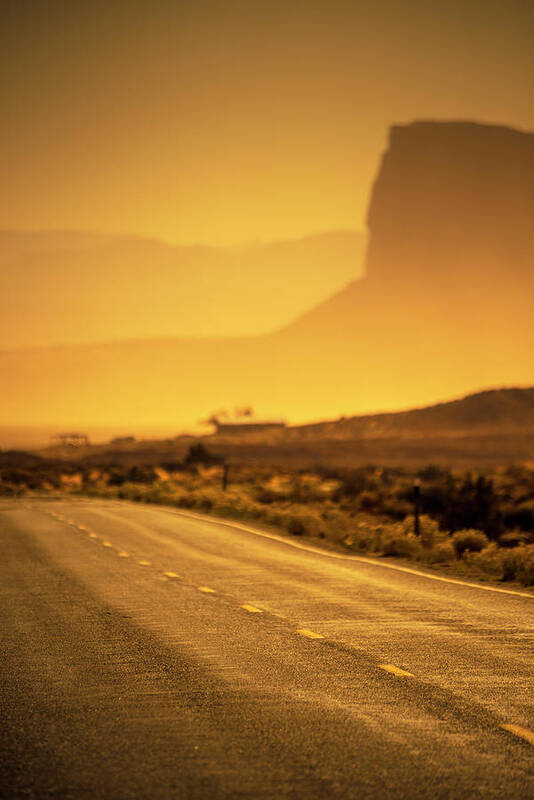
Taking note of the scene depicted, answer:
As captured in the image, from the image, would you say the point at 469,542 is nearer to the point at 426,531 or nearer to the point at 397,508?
the point at 426,531

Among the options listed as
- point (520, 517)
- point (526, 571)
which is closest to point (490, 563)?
point (526, 571)

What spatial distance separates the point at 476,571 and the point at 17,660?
976 centimetres

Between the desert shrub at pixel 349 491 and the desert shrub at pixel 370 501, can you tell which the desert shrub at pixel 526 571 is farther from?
the desert shrub at pixel 349 491

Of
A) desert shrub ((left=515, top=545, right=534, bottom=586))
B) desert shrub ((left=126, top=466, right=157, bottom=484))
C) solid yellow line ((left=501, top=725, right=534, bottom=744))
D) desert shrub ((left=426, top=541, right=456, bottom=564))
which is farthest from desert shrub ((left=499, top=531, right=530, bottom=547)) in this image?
desert shrub ((left=126, top=466, right=157, bottom=484))

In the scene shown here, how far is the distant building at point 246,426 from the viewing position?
13388 cm

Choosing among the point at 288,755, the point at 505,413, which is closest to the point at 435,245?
the point at 505,413

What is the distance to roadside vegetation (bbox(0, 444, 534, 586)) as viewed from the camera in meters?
18.6

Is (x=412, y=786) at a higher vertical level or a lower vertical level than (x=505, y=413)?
lower

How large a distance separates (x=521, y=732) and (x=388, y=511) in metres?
26.2

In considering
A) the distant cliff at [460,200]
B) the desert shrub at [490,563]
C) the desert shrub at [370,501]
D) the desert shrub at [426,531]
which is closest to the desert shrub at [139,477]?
the desert shrub at [370,501]

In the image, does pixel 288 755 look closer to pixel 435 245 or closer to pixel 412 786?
pixel 412 786

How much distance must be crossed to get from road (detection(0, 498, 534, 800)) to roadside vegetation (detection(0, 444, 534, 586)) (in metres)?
4.02

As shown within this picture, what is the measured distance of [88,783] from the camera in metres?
5.15

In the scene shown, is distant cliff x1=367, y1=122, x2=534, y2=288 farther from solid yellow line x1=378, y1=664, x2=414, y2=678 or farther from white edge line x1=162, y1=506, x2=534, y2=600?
solid yellow line x1=378, y1=664, x2=414, y2=678
